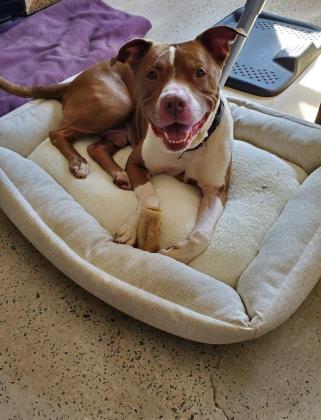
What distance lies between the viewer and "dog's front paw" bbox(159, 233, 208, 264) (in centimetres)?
168

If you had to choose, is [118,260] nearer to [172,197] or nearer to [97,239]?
[97,239]

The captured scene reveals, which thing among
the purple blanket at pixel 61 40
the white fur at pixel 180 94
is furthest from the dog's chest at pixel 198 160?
the purple blanket at pixel 61 40

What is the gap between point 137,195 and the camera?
6.23 feet

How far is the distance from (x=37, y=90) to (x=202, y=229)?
113 cm

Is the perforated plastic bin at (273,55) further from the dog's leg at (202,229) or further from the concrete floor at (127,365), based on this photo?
the concrete floor at (127,365)

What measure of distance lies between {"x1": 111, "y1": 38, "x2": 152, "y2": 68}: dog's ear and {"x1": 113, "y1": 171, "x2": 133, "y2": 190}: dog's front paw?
0.45m

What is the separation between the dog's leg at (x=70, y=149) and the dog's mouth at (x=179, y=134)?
504 mm

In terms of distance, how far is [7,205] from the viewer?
1.83 metres

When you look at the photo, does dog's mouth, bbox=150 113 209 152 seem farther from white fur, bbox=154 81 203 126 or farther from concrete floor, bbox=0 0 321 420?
concrete floor, bbox=0 0 321 420

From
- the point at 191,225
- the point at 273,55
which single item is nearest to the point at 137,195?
the point at 191,225

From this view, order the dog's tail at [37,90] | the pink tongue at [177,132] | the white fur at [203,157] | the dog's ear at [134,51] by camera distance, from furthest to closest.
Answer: the dog's tail at [37,90]
the white fur at [203,157]
the dog's ear at [134,51]
the pink tongue at [177,132]

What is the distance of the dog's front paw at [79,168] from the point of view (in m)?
2.00

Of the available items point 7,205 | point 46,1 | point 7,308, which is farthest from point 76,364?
point 46,1

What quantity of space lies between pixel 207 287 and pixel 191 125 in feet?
1.75
